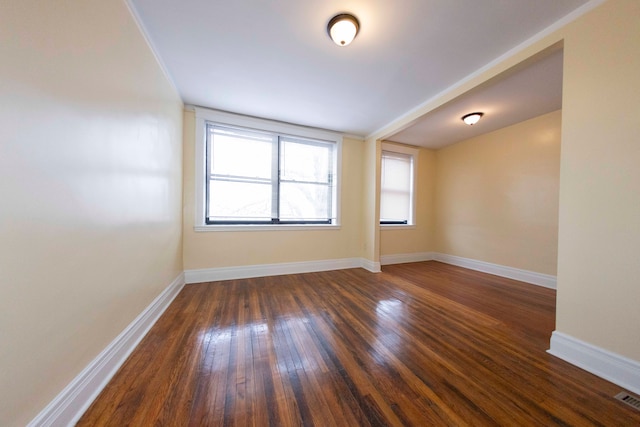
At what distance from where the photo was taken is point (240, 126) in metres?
3.24

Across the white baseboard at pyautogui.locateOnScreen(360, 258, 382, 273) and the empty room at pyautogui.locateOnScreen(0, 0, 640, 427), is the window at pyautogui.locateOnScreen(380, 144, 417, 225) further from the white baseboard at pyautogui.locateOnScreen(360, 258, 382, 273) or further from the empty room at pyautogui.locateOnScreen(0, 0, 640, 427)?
the empty room at pyautogui.locateOnScreen(0, 0, 640, 427)

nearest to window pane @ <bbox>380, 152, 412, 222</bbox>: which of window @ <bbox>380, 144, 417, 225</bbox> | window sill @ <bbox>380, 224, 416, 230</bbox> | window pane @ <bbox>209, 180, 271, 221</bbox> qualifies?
window @ <bbox>380, 144, 417, 225</bbox>

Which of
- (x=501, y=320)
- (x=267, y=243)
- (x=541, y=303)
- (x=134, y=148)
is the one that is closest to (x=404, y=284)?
(x=501, y=320)

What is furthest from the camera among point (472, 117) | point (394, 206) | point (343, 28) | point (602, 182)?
point (394, 206)

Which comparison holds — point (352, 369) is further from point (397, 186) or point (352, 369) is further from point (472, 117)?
point (397, 186)

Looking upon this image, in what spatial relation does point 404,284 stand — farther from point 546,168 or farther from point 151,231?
point 151,231

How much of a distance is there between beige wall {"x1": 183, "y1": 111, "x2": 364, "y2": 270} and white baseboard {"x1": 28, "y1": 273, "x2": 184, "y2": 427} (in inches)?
50.5

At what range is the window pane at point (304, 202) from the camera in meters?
3.59

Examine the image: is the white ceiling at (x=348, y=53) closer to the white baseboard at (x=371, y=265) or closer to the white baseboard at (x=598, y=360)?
the white baseboard at (x=598, y=360)

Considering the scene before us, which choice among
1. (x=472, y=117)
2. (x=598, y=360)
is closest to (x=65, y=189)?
(x=598, y=360)

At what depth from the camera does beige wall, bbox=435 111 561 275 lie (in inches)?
120

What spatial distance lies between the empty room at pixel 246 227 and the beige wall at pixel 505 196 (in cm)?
6

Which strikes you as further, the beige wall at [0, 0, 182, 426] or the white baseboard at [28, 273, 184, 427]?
the white baseboard at [28, 273, 184, 427]

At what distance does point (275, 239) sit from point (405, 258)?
2907 millimetres
